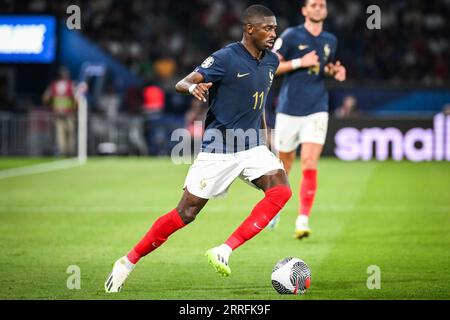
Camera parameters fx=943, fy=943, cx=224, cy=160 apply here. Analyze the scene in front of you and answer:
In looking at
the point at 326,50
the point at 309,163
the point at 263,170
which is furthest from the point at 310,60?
the point at 263,170

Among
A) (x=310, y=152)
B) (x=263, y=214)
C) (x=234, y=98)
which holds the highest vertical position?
(x=234, y=98)

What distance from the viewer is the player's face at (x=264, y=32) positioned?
7.93 meters

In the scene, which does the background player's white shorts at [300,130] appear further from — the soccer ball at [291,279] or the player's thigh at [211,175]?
the soccer ball at [291,279]

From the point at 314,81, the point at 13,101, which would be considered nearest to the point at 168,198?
the point at 314,81

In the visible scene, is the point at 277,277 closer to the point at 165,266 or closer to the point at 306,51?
the point at 165,266

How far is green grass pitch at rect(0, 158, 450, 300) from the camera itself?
7836 mm

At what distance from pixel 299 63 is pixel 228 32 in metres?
19.3

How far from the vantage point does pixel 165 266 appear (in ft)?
29.3

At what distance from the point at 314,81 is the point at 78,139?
15.2 m

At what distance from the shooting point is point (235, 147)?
7984mm

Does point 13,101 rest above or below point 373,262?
above

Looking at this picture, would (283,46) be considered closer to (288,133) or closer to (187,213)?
(288,133)
